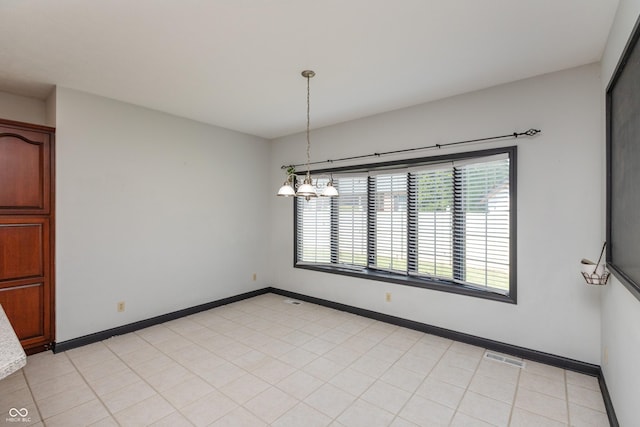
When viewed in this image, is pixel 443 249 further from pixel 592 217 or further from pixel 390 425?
pixel 390 425

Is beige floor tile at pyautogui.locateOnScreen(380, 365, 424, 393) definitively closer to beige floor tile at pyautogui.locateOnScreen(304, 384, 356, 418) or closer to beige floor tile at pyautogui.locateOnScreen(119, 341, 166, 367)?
beige floor tile at pyautogui.locateOnScreen(304, 384, 356, 418)

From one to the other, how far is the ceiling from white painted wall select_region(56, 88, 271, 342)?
516 millimetres

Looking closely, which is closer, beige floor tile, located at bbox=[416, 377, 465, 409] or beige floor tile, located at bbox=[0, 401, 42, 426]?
beige floor tile, located at bbox=[0, 401, 42, 426]

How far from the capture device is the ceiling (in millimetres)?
1996

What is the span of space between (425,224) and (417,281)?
72 centimetres

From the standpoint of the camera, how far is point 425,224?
3762 millimetres

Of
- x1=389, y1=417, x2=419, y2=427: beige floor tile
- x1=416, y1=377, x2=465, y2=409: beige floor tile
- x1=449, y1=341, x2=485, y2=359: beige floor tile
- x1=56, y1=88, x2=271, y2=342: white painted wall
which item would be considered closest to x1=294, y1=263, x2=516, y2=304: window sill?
x1=449, y1=341, x2=485, y2=359: beige floor tile

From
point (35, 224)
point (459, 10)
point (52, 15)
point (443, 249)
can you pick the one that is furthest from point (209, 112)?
point (443, 249)

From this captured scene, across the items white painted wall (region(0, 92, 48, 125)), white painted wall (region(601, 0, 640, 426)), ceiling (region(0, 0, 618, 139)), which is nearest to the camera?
white painted wall (region(601, 0, 640, 426))

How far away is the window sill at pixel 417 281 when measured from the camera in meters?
3.22

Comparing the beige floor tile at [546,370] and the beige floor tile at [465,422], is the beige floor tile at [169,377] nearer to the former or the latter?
the beige floor tile at [465,422]

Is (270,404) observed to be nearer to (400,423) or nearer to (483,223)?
(400,423)

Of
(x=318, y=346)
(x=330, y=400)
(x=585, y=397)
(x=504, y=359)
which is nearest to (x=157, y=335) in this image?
(x=318, y=346)

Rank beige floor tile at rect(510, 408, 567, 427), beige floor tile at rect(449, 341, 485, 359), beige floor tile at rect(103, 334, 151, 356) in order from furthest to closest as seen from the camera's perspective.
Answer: beige floor tile at rect(103, 334, 151, 356) < beige floor tile at rect(449, 341, 485, 359) < beige floor tile at rect(510, 408, 567, 427)
